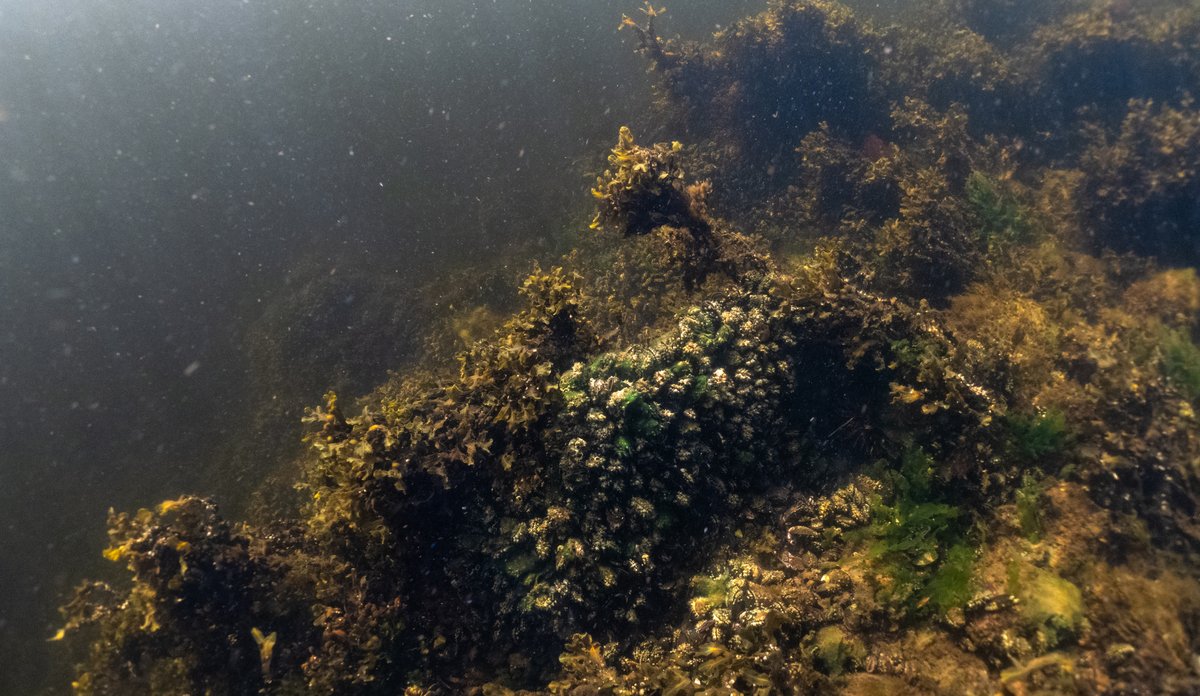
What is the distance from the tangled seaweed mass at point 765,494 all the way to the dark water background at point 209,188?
152 inches

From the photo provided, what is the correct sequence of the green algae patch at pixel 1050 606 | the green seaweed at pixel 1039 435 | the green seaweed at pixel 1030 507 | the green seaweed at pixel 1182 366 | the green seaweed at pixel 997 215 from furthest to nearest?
the green seaweed at pixel 997 215
the green seaweed at pixel 1182 366
the green seaweed at pixel 1039 435
the green seaweed at pixel 1030 507
the green algae patch at pixel 1050 606

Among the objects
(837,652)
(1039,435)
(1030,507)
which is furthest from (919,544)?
(1039,435)

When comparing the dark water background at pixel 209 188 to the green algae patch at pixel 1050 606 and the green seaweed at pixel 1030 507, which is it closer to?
the green seaweed at pixel 1030 507

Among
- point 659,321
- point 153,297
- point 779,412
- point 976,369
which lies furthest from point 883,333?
→ point 153,297

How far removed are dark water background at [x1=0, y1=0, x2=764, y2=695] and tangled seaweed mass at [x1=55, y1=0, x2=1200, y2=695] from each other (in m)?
3.85

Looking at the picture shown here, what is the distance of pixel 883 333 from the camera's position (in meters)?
6.43

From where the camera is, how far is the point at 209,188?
1711 centimetres

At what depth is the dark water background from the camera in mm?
11523

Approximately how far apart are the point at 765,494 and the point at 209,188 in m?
20.3

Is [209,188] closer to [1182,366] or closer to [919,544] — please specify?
[919,544]

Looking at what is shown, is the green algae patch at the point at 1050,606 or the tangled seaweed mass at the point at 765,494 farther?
the tangled seaweed mass at the point at 765,494

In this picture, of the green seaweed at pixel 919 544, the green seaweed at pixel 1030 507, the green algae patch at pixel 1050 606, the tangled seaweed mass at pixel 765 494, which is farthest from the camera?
the green seaweed at pixel 1030 507

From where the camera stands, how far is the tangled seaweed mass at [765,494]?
14.3 ft

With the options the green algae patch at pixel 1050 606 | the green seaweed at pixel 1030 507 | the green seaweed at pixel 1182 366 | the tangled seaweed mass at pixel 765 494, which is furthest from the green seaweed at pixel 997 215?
the green algae patch at pixel 1050 606
